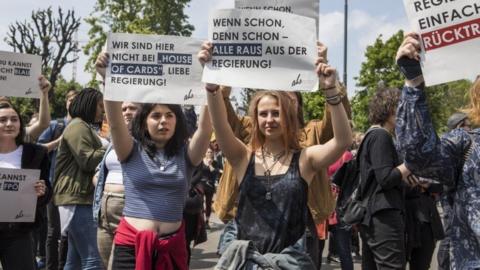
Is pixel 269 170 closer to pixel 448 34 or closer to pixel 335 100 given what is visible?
pixel 335 100

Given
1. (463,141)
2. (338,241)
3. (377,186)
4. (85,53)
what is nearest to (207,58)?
(463,141)

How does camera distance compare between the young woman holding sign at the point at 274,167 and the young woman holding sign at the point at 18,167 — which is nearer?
the young woman holding sign at the point at 274,167

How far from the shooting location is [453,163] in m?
2.46

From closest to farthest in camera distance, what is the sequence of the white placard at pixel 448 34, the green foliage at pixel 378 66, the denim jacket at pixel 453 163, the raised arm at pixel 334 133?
the denim jacket at pixel 453 163
the white placard at pixel 448 34
the raised arm at pixel 334 133
the green foliage at pixel 378 66

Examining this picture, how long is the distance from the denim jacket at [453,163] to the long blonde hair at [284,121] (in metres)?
0.91

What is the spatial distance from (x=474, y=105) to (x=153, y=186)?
1.97m

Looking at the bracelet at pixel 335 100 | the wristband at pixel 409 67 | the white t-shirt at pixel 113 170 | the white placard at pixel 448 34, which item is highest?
the white placard at pixel 448 34

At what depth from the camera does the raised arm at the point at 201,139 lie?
374 cm

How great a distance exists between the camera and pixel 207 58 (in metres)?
Answer: 3.28

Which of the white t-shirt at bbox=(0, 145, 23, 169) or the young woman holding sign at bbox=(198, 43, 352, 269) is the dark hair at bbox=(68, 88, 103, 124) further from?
the young woman holding sign at bbox=(198, 43, 352, 269)

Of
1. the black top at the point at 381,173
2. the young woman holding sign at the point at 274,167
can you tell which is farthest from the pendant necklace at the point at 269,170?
the black top at the point at 381,173

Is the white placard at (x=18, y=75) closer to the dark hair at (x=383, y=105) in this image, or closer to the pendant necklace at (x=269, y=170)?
the pendant necklace at (x=269, y=170)

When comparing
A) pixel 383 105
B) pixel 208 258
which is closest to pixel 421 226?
pixel 383 105

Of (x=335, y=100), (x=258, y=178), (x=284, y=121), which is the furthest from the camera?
(x=284, y=121)
